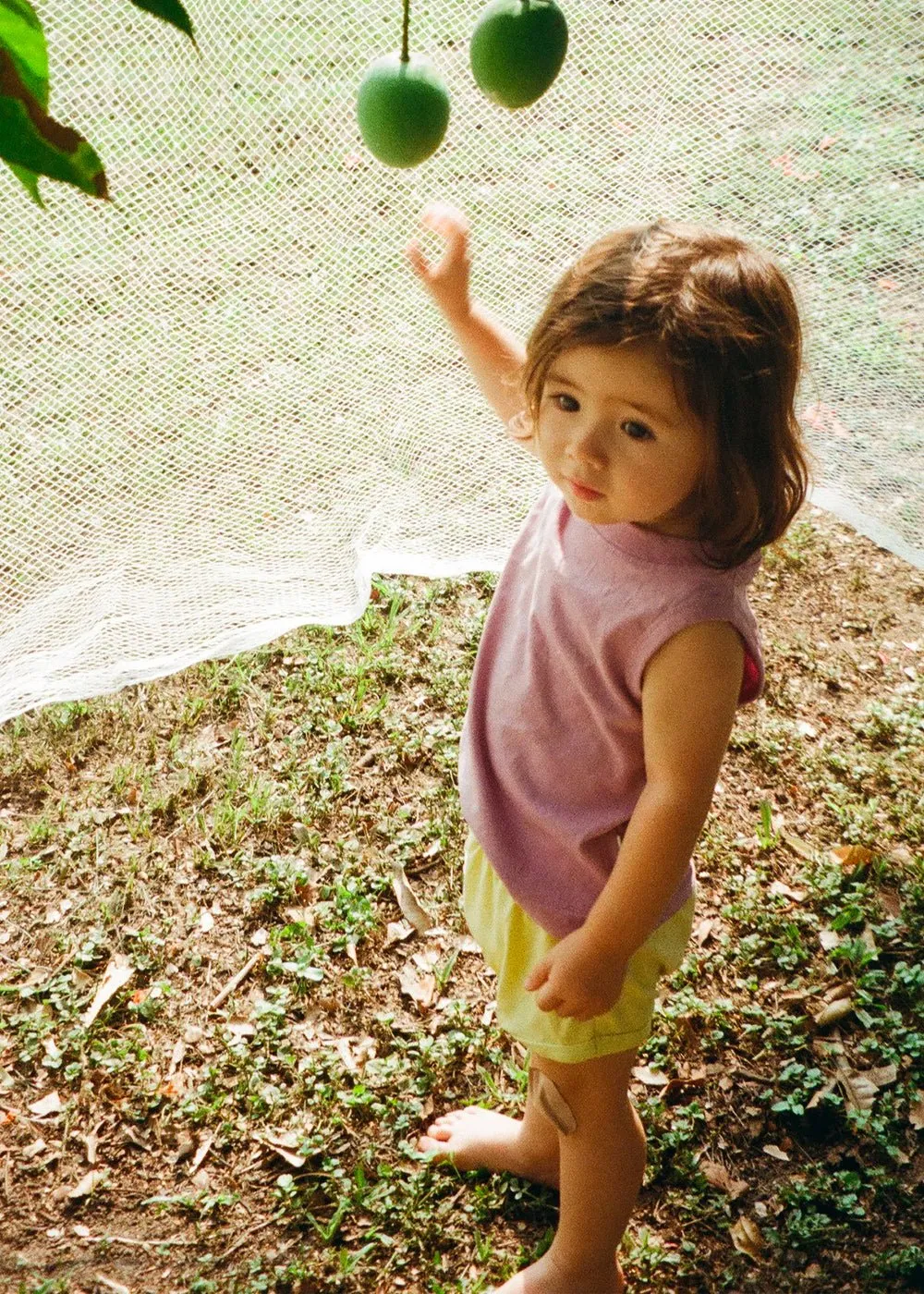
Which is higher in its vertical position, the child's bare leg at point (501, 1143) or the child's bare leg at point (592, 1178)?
the child's bare leg at point (592, 1178)

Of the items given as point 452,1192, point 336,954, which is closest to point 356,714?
point 336,954

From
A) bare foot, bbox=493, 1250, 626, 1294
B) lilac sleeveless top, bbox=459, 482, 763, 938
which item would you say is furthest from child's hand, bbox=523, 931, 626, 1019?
bare foot, bbox=493, 1250, 626, 1294

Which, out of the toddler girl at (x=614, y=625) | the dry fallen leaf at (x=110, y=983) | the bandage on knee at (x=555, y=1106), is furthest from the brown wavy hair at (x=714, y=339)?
the dry fallen leaf at (x=110, y=983)

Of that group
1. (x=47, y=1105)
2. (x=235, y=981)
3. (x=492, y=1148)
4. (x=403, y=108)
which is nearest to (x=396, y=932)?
(x=235, y=981)

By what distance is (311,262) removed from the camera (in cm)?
166

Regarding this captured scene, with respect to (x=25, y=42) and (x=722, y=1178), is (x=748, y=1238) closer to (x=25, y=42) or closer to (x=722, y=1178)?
(x=722, y=1178)

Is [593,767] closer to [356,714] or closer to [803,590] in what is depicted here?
[356,714]

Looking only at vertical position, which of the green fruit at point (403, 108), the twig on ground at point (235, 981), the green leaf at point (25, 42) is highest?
the green leaf at point (25, 42)

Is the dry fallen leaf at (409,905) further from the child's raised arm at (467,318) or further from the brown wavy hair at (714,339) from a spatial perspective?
the brown wavy hair at (714,339)

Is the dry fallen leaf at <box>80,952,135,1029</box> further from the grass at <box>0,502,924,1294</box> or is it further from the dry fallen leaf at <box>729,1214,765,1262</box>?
the dry fallen leaf at <box>729,1214,765,1262</box>

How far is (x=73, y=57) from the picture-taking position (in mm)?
1422

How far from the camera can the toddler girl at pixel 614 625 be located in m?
1.27

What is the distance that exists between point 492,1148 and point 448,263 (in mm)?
1330

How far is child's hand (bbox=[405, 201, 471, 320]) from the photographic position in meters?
1.57
